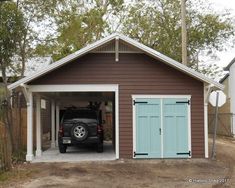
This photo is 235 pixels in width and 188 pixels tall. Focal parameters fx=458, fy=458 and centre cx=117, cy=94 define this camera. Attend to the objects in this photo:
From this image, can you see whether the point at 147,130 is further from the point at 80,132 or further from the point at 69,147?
the point at 69,147

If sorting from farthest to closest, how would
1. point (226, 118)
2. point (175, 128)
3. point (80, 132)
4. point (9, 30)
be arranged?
point (226, 118), point (9, 30), point (80, 132), point (175, 128)

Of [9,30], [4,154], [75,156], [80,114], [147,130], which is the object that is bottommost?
[75,156]

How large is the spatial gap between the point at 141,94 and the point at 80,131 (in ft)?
9.38

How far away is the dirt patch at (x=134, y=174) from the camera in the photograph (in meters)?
12.0

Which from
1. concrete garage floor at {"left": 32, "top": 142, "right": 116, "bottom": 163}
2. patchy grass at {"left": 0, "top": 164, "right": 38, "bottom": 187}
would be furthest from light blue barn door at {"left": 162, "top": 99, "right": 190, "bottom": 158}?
patchy grass at {"left": 0, "top": 164, "right": 38, "bottom": 187}

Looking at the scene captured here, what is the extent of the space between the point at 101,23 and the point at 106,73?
1701 centimetres

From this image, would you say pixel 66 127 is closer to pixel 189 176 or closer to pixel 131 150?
pixel 131 150

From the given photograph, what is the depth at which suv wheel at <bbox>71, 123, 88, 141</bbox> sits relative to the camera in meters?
17.7

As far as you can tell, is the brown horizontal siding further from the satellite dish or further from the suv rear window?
the suv rear window

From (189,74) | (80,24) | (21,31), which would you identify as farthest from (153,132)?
(80,24)

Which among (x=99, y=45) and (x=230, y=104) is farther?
(x=230, y=104)

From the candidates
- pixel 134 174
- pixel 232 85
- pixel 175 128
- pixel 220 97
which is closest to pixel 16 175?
pixel 134 174

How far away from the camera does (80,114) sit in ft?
62.4

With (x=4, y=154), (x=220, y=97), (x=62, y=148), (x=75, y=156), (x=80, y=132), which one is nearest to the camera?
(x=4, y=154)
